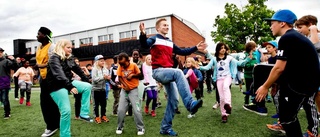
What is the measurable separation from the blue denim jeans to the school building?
3117 cm

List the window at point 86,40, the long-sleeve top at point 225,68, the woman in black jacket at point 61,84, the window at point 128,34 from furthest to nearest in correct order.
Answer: the window at point 86,40 < the window at point 128,34 < the long-sleeve top at point 225,68 < the woman in black jacket at point 61,84

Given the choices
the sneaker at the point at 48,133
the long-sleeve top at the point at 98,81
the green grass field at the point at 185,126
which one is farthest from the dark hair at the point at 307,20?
the sneaker at the point at 48,133

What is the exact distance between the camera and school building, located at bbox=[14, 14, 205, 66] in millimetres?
39031

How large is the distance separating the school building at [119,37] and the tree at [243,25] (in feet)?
22.8

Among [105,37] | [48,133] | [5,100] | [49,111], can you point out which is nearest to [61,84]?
[49,111]

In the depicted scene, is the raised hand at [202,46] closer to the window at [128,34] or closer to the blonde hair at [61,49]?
the blonde hair at [61,49]

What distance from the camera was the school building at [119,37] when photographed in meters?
39.0

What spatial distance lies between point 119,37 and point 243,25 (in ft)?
76.8

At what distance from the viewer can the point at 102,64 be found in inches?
288

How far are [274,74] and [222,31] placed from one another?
37962 millimetres

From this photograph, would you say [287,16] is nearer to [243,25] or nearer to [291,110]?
[291,110]

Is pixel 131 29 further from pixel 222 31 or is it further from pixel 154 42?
pixel 154 42

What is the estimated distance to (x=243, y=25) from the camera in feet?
127

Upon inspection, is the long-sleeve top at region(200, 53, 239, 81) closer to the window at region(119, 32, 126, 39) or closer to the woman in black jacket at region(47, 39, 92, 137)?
the woman in black jacket at region(47, 39, 92, 137)
